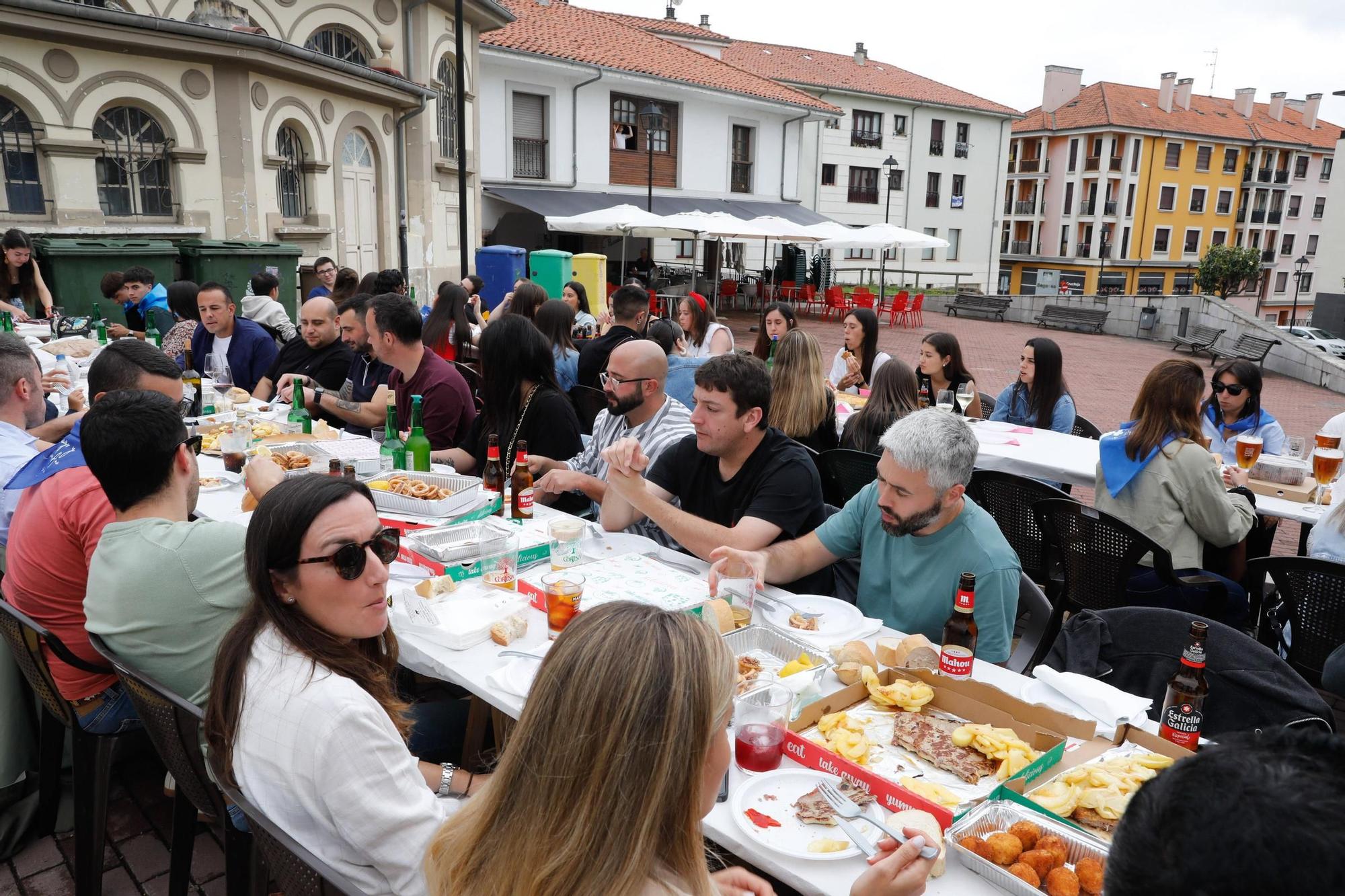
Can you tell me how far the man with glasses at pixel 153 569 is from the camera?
2510 mm

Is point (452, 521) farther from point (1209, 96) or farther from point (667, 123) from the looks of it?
point (1209, 96)

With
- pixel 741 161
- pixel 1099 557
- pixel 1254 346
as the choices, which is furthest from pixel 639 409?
pixel 741 161

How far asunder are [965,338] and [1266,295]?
50216 mm

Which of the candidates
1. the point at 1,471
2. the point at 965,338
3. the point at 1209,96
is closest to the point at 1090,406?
the point at 965,338

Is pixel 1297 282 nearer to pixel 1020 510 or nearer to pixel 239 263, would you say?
pixel 239 263

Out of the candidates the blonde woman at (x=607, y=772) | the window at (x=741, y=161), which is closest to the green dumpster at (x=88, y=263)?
the blonde woman at (x=607, y=772)

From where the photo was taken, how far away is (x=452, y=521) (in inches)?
155

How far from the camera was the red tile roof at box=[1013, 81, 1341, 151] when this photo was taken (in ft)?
168

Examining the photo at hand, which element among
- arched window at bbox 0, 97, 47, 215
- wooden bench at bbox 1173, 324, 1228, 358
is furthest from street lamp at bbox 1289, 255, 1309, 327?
arched window at bbox 0, 97, 47, 215

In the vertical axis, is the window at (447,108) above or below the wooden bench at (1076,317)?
above

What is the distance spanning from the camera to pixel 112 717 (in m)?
2.98

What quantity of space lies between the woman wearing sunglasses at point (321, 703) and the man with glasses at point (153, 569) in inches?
18.4

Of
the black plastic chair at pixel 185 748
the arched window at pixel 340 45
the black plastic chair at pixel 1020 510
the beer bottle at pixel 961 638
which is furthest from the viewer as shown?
the arched window at pixel 340 45

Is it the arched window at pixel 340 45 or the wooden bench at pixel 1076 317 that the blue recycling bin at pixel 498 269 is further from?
the wooden bench at pixel 1076 317
